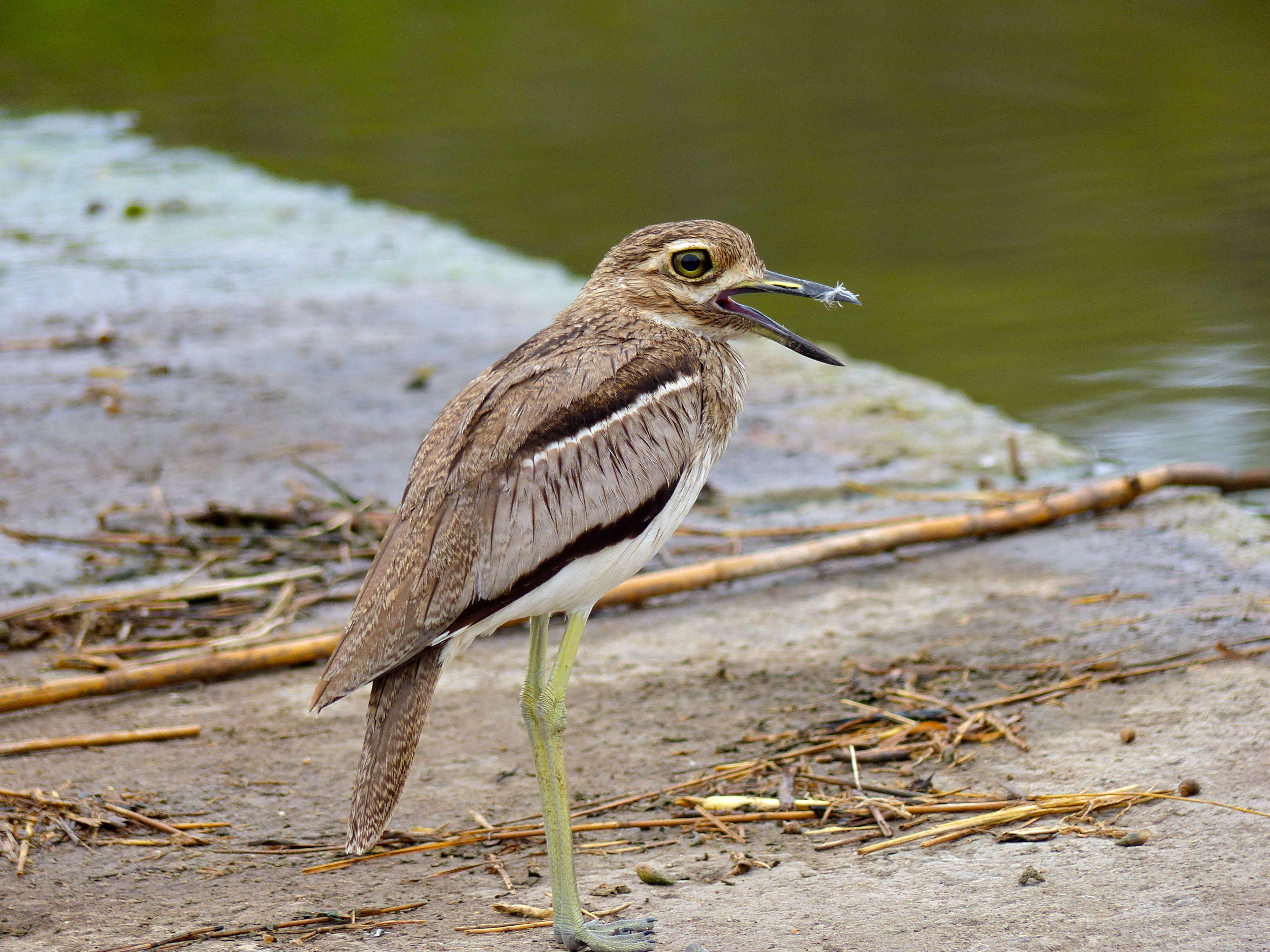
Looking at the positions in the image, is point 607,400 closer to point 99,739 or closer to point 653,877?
point 653,877

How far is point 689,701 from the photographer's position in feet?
14.3

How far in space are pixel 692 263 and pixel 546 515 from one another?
0.77 metres

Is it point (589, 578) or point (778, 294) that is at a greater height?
point (778, 294)

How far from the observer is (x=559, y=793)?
3213mm

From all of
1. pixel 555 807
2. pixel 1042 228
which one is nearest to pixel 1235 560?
pixel 555 807

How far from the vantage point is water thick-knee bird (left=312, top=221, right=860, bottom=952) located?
3.07m

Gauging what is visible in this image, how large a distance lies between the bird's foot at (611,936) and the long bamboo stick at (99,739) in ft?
5.25

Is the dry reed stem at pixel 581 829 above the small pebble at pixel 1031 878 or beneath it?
beneath

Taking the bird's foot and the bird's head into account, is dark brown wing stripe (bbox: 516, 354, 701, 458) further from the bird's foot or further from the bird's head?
the bird's foot

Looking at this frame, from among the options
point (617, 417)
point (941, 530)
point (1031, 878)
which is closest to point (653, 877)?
point (1031, 878)

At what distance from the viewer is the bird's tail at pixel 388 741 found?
300 cm

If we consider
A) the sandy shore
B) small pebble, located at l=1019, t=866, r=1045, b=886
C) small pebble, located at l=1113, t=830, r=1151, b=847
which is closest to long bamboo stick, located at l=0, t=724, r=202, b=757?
the sandy shore

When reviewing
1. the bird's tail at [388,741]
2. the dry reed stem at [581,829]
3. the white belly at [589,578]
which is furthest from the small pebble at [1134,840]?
the bird's tail at [388,741]

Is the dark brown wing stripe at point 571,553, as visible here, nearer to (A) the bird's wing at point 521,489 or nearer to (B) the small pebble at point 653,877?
(A) the bird's wing at point 521,489
